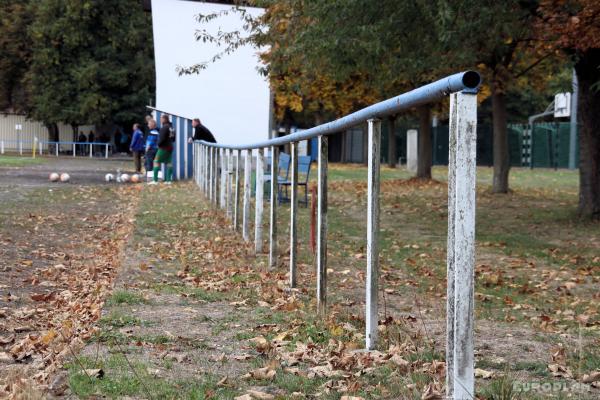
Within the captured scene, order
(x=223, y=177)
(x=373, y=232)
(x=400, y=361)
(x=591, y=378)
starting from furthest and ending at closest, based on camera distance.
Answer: (x=223, y=177) < (x=373, y=232) < (x=400, y=361) < (x=591, y=378)

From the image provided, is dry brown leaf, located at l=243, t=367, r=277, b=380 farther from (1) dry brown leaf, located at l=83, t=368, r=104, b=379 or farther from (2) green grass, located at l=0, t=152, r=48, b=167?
(2) green grass, located at l=0, t=152, r=48, b=167

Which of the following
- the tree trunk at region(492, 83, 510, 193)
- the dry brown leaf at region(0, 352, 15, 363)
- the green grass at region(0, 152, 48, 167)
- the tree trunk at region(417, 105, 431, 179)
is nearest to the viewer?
the dry brown leaf at region(0, 352, 15, 363)

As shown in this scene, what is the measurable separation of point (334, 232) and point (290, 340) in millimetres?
7752

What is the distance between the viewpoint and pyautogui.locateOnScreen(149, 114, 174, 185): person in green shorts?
77.3ft

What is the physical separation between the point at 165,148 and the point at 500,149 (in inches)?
346

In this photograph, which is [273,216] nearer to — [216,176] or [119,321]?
[119,321]

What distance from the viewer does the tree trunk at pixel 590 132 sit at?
14.3m

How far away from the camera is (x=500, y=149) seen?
73.2ft

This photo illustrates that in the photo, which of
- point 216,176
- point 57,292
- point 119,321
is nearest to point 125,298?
point 119,321

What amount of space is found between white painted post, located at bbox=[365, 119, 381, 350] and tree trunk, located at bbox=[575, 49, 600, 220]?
10.3 metres

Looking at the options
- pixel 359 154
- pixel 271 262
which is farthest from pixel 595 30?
pixel 359 154

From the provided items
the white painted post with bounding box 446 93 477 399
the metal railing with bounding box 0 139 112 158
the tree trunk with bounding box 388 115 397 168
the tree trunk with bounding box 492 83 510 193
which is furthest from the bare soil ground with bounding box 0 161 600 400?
the metal railing with bounding box 0 139 112 158

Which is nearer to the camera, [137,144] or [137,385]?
[137,385]

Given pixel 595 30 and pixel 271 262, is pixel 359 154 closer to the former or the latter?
pixel 595 30
